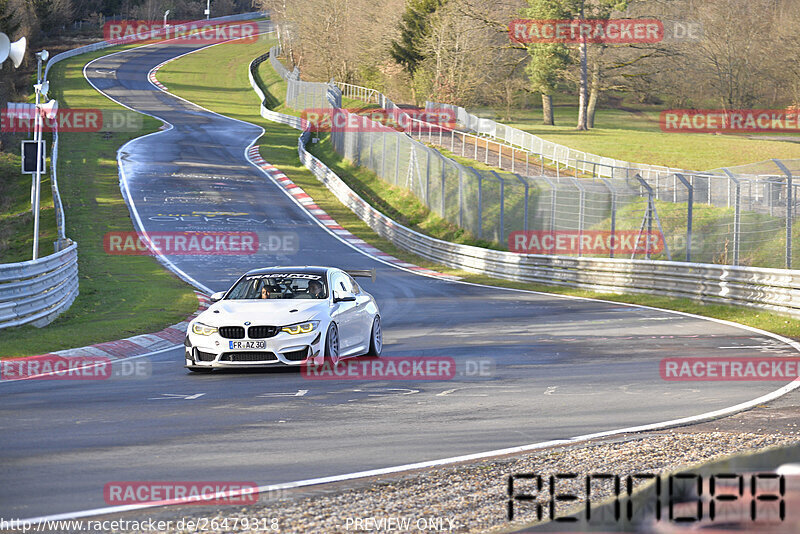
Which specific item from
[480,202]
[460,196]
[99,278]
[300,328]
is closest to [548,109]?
[460,196]

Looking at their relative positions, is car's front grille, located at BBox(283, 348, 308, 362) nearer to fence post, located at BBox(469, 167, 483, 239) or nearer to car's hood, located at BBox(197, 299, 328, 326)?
car's hood, located at BBox(197, 299, 328, 326)

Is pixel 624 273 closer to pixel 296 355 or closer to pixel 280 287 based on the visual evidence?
pixel 280 287

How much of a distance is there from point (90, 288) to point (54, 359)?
1152 centimetres

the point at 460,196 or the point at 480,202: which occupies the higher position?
the point at 460,196

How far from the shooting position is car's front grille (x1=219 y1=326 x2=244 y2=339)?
42.1 feet

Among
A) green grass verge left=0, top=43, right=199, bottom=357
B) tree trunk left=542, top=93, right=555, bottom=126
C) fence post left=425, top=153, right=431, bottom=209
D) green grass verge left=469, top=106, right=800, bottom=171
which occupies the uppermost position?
tree trunk left=542, top=93, right=555, bottom=126

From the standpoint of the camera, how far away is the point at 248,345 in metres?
12.8

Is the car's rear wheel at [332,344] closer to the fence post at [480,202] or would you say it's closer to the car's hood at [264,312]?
the car's hood at [264,312]

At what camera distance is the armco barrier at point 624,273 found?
2058cm

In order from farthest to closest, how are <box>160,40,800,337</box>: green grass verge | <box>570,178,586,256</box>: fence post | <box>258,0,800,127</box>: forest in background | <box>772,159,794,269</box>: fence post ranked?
<box>258,0,800,127</box>: forest in background, <box>570,178,586,256</box>: fence post, <box>160,40,800,337</box>: green grass verge, <box>772,159,794,269</box>: fence post

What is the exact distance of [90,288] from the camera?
2559 cm

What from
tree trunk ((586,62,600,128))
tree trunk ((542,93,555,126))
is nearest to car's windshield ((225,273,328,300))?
tree trunk ((586,62,600,128))

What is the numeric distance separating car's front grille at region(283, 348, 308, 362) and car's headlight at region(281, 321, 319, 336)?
0.23 metres

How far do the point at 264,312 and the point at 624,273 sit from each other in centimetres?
1577
